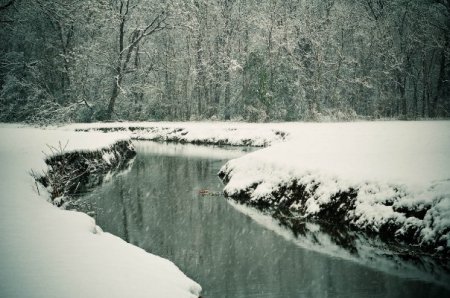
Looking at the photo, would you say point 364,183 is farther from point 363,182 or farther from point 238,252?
point 238,252

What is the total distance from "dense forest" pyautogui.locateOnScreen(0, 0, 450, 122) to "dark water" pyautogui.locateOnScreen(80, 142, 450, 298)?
2643 centimetres

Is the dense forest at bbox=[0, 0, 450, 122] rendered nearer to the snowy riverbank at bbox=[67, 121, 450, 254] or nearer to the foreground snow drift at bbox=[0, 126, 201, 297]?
the snowy riverbank at bbox=[67, 121, 450, 254]

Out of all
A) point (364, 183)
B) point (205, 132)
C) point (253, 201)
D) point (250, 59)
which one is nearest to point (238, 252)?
point (364, 183)

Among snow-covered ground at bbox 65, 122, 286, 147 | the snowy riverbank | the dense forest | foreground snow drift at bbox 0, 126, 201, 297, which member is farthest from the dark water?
the dense forest

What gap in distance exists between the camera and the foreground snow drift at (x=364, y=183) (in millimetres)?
9000

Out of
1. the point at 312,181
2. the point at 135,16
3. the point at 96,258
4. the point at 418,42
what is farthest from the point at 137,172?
the point at 418,42

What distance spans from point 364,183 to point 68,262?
7921 mm

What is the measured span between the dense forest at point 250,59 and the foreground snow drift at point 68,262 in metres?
32.4

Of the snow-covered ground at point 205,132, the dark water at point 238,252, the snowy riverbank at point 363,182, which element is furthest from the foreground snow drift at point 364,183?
the snow-covered ground at point 205,132

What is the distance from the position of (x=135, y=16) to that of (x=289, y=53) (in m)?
17.8

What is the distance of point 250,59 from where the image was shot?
1711 inches

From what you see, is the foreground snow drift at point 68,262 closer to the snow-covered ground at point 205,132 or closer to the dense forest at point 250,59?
the snow-covered ground at point 205,132

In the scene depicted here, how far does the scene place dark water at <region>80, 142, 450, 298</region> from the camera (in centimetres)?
737

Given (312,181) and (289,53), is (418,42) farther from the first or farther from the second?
(312,181)
